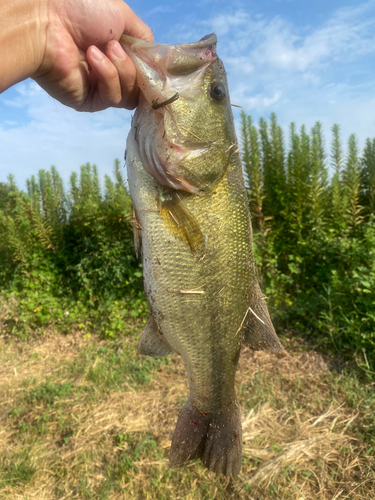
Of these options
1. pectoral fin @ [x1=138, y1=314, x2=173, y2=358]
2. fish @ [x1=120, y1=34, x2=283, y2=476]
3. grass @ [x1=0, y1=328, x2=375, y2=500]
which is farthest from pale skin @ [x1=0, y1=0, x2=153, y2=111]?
grass @ [x1=0, y1=328, x2=375, y2=500]

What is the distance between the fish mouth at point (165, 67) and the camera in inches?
63.3

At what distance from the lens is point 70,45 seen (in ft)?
5.85

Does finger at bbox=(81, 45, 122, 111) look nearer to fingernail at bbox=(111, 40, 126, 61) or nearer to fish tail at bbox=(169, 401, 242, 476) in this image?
fingernail at bbox=(111, 40, 126, 61)

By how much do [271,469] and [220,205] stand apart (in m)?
2.59

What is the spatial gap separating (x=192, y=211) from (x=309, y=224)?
13.6ft

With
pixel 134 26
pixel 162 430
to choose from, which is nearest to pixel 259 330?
pixel 134 26

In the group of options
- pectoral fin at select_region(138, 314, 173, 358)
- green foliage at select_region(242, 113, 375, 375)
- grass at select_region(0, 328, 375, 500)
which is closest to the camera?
pectoral fin at select_region(138, 314, 173, 358)

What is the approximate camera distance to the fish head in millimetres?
1619

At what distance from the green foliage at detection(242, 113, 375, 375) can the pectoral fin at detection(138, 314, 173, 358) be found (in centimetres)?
323

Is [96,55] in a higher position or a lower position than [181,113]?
higher

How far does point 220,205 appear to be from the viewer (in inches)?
65.8

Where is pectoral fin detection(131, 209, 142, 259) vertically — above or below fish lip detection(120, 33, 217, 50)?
→ below

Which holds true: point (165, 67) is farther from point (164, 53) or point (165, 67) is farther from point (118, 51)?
point (118, 51)

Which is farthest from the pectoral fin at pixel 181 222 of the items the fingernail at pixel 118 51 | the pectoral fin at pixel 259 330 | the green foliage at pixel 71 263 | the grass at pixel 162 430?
the green foliage at pixel 71 263
